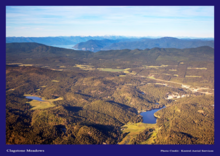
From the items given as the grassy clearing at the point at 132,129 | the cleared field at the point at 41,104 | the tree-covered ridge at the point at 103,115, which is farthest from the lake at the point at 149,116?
the cleared field at the point at 41,104

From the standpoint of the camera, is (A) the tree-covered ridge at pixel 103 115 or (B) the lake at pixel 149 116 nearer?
(A) the tree-covered ridge at pixel 103 115

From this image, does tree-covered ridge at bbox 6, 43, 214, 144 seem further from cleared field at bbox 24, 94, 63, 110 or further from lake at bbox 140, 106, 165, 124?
lake at bbox 140, 106, 165, 124

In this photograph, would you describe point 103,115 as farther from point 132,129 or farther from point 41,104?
point 41,104

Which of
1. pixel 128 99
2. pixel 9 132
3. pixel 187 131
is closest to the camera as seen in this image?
pixel 9 132

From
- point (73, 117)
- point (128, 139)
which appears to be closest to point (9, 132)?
point (73, 117)

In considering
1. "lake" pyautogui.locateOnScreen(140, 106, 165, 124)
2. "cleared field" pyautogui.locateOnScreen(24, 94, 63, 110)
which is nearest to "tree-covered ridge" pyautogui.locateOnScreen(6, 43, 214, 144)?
"cleared field" pyautogui.locateOnScreen(24, 94, 63, 110)

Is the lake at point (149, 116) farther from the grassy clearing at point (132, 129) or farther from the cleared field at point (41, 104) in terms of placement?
the cleared field at point (41, 104)

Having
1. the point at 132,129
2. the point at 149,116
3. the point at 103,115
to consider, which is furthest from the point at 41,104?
the point at 149,116

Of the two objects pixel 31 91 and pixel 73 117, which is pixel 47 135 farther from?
pixel 31 91
